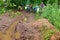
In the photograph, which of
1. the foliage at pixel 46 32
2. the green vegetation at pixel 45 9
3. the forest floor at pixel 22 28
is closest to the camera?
the foliage at pixel 46 32

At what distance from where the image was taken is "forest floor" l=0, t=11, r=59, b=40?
530 centimetres

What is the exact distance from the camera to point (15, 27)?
565 centimetres

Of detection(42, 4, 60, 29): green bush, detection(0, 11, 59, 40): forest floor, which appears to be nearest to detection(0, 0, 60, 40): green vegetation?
detection(42, 4, 60, 29): green bush

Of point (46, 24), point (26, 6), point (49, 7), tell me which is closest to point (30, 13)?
point (26, 6)

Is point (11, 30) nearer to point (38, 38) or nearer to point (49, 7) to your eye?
point (38, 38)

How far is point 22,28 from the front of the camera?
547 cm

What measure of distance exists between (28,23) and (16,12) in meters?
0.91

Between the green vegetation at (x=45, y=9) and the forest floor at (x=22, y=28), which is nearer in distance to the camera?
the forest floor at (x=22, y=28)

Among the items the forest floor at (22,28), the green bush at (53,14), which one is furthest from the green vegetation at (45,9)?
the forest floor at (22,28)

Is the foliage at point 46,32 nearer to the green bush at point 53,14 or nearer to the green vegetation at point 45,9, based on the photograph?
the green vegetation at point 45,9

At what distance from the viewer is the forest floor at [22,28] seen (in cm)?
530

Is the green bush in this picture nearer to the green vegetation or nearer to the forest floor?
Result: the green vegetation

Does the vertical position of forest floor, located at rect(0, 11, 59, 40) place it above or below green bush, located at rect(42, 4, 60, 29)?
below

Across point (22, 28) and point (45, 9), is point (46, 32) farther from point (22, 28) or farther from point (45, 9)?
point (45, 9)
